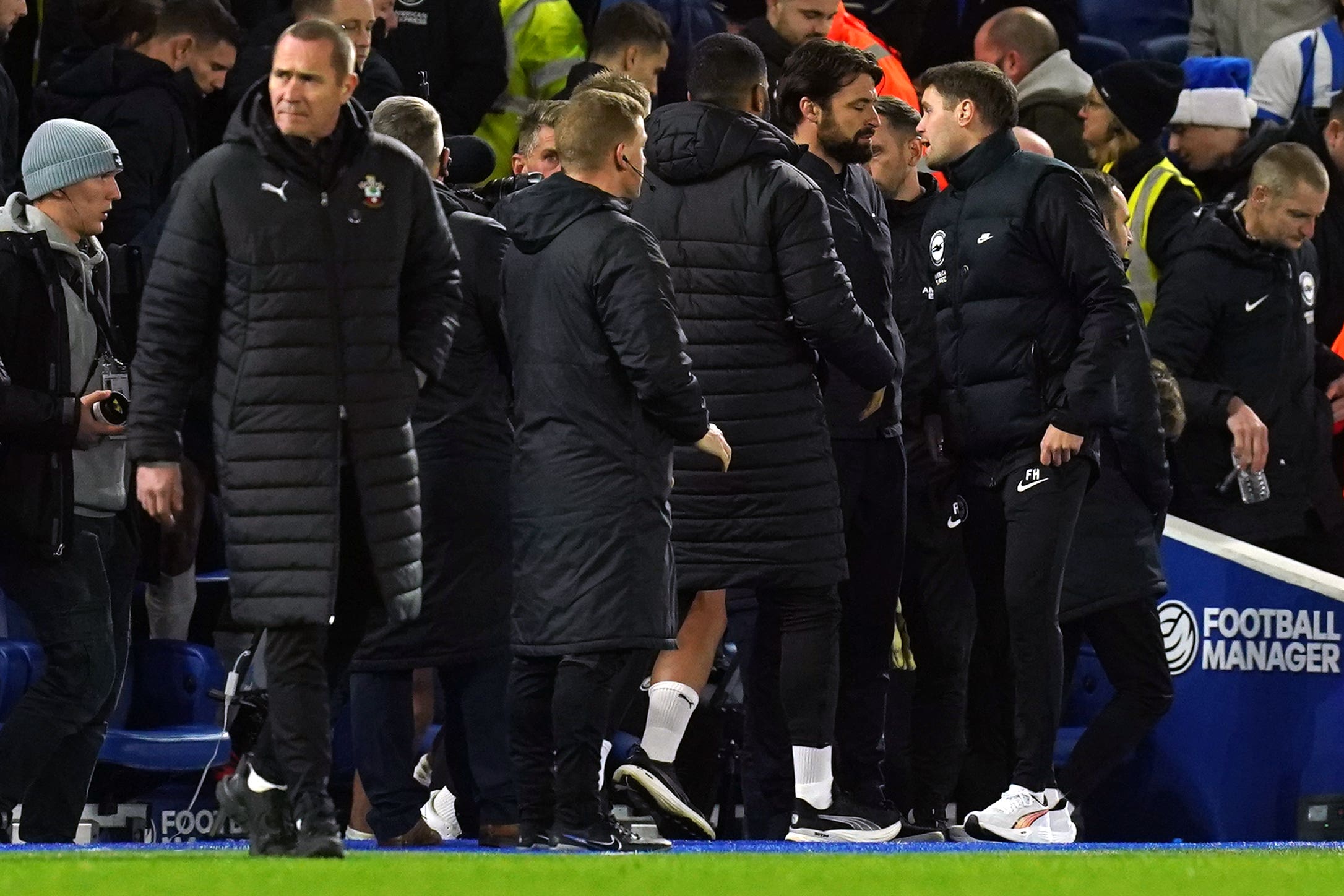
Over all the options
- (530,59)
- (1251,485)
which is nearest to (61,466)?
(530,59)

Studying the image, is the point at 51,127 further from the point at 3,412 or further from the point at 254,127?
the point at 254,127

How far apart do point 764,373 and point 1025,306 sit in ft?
3.02

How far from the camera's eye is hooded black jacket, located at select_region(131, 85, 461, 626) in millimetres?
6230

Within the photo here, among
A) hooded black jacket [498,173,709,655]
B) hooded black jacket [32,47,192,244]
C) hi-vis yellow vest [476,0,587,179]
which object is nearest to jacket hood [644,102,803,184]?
hooded black jacket [498,173,709,655]

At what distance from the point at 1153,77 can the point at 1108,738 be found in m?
3.67

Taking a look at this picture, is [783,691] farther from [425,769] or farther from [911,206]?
[911,206]

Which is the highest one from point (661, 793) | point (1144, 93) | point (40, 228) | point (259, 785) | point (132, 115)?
point (1144, 93)

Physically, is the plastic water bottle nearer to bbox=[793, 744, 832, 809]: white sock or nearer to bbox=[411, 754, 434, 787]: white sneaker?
bbox=[793, 744, 832, 809]: white sock

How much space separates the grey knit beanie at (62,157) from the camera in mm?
7816

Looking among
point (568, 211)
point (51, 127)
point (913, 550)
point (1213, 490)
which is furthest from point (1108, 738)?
point (51, 127)

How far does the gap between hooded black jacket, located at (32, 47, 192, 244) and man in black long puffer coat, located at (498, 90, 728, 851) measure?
2565 millimetres

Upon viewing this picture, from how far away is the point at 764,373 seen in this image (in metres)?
7.71

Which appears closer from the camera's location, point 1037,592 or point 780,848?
point 780,848

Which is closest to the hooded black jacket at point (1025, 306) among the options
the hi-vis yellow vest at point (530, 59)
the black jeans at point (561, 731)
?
the black jeans at point (561, 731)
